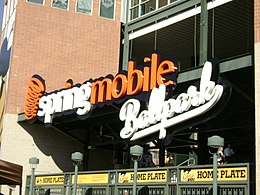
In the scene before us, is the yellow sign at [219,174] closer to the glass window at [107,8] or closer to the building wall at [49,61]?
the building wall at [49,61]

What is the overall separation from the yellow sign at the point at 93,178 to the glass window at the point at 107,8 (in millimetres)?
10397

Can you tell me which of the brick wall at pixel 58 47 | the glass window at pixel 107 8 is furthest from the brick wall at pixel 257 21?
the glass window at pixel 107 8

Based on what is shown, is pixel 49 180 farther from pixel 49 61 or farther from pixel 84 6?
pixel 84 6

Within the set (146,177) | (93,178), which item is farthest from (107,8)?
(146,177)

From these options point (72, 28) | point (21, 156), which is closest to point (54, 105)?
point (21, 156)

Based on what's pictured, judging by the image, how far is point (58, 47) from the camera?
76.8 feet

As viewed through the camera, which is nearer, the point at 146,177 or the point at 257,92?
the point at 257,92

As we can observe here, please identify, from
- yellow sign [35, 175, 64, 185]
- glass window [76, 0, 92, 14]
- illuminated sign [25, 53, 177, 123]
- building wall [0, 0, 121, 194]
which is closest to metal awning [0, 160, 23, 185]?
illuminated sign [25, 53, 177, 123]

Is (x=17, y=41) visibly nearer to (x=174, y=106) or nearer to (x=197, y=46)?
(x=197, y=46)

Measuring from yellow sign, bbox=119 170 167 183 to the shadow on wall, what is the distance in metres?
8.00

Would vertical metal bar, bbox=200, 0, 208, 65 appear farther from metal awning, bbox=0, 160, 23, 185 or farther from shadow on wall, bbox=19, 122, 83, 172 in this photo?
shadow on wall, bbox=19, 122, 83, 172

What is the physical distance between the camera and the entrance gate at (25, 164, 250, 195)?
38.2ft

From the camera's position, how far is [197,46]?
2338cm

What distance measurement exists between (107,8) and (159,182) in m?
13.1
